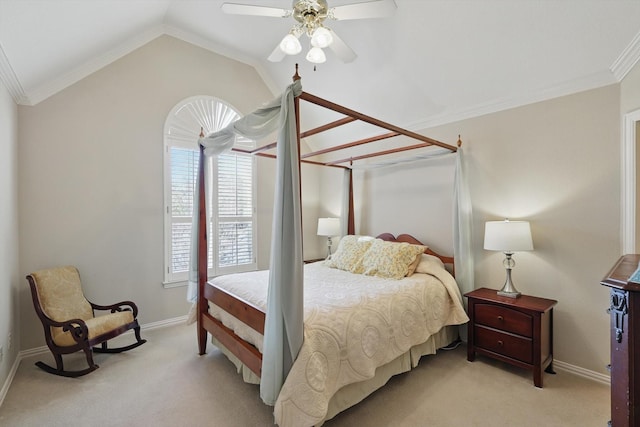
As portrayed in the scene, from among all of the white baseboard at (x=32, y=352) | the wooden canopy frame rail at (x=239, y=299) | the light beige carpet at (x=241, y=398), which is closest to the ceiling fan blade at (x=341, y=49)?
the wooden canopy frame rail at (x=239, y=299)

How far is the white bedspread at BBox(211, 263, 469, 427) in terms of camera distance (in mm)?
1666

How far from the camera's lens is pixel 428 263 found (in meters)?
3.15

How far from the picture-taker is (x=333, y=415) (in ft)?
6.28

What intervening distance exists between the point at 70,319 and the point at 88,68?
8.50ft

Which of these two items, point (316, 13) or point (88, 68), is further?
point (88, 68)

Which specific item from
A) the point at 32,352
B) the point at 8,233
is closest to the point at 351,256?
the point at 8,233

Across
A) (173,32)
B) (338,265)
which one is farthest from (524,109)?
(173,32)

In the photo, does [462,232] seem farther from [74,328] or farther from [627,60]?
[74,328]

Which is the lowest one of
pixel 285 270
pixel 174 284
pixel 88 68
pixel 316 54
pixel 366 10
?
pixel 174 284

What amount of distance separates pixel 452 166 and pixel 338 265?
176 centimetres

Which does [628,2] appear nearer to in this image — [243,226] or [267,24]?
[267,24]

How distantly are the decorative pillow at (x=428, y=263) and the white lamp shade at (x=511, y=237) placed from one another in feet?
2.06

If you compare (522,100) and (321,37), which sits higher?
(321,37)

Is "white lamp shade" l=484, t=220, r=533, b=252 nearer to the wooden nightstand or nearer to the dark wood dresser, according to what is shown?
the wooden nightstand
